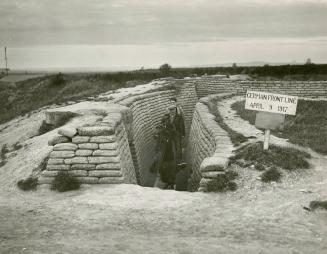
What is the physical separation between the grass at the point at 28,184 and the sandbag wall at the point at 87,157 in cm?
11

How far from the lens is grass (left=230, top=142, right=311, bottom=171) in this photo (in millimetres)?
6828

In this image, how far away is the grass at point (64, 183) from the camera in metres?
6.46

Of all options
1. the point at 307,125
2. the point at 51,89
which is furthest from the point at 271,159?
the point at 51,89

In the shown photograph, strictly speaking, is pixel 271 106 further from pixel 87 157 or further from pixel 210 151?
pixel 87 157

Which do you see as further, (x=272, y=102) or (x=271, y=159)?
(x=271, y=159)

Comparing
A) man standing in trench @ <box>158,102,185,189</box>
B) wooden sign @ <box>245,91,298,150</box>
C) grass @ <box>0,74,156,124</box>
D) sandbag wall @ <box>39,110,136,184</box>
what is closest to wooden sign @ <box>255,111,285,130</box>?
wooden sign @ <box>245,91,298,150</box>

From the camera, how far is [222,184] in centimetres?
623

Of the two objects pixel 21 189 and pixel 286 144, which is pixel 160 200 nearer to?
pixel 21 189

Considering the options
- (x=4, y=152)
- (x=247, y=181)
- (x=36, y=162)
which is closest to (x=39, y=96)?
(x=4, y=152)

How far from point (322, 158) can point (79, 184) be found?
4.23 meters

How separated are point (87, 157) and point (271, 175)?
285 centimetres

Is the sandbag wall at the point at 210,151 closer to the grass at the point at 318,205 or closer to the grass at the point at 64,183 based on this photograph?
the grass at the point at 318,205

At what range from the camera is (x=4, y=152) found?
9328 millimetres

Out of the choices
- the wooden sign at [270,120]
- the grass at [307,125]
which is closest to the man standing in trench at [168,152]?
the grass at [307,125]
